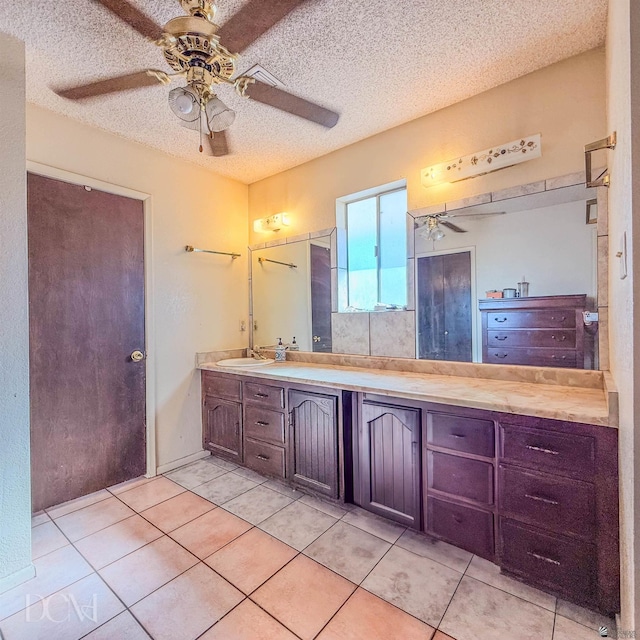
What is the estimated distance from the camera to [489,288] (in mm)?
2020

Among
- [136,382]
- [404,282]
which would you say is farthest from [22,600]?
[404,282]

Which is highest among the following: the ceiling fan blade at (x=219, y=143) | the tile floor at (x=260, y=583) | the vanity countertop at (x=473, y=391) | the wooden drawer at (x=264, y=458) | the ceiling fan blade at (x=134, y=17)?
the ceiling fan blade at (x=134, y=17)

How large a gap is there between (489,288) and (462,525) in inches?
51.2

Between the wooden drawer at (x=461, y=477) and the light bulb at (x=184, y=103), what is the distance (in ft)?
6.53

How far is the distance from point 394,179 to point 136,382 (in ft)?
8.14

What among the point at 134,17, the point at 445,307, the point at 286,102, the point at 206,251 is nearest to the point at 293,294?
the point at 206,251

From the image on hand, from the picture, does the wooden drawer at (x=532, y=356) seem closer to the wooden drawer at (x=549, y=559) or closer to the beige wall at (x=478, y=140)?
the wooden drawer at (x=549, y=559)

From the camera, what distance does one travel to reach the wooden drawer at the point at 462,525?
1551mm

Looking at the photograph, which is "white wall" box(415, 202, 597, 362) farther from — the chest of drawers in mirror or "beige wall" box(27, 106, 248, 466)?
"beige wall" box(27, 106, 248, 466)

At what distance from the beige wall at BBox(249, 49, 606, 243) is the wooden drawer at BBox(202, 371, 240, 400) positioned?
146 cm

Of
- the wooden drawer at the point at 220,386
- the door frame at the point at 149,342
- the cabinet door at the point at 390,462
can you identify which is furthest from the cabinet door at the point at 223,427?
the cabinet door at the point at 390,462

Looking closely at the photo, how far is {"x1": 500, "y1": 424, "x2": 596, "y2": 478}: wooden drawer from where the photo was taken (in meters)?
1.32

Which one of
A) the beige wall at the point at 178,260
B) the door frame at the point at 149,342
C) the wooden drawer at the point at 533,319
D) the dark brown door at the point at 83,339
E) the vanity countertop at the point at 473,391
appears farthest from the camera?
the door frame at the point at 149,342

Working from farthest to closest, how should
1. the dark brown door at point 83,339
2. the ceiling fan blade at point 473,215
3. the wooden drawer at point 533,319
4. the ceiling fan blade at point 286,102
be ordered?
1. the dark brown door at point 83,339
2. the ceiling fan blade at point 473,215
3. the wooden drawer at point 533,319
4. the ceiling fan blade at point 286,102
